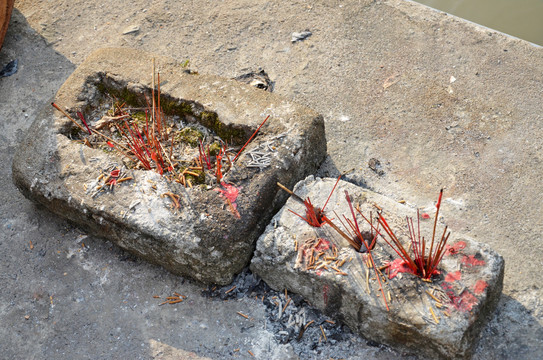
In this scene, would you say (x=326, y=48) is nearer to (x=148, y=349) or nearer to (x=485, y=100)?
(x=485, y=100)

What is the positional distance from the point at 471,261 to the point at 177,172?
6.20 feet

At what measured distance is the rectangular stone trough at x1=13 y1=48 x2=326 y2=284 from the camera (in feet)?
11.1

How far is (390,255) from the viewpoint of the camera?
10.3 feet

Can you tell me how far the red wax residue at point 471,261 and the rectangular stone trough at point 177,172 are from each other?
1.16 m

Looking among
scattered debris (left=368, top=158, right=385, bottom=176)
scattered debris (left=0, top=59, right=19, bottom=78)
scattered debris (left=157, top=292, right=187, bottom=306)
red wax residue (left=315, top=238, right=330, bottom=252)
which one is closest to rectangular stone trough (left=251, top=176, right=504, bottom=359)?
red wax residue (left=315, top=238, right=330, bottom=252)

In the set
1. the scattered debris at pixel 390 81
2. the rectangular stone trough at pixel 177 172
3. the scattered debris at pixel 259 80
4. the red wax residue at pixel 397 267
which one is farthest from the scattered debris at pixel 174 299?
the scattered debris at pixel 390 81

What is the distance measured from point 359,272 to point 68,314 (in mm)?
1866

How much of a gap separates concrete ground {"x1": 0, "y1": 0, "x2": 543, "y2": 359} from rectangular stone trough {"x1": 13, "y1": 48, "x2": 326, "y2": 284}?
1.07ft

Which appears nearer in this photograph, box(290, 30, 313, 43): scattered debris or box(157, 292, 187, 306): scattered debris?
box(157, 292, 187, 306): scattered debris

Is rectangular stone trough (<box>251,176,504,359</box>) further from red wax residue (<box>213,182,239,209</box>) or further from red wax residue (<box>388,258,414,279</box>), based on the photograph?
red wax residue (<box>213,182,239,209</box>)

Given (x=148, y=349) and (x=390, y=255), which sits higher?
(x=390, y=255)

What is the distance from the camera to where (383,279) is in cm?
305

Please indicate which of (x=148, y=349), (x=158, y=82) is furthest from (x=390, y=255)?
(x=158, y=82)

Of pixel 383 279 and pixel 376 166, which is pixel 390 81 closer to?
pixel 376 166
